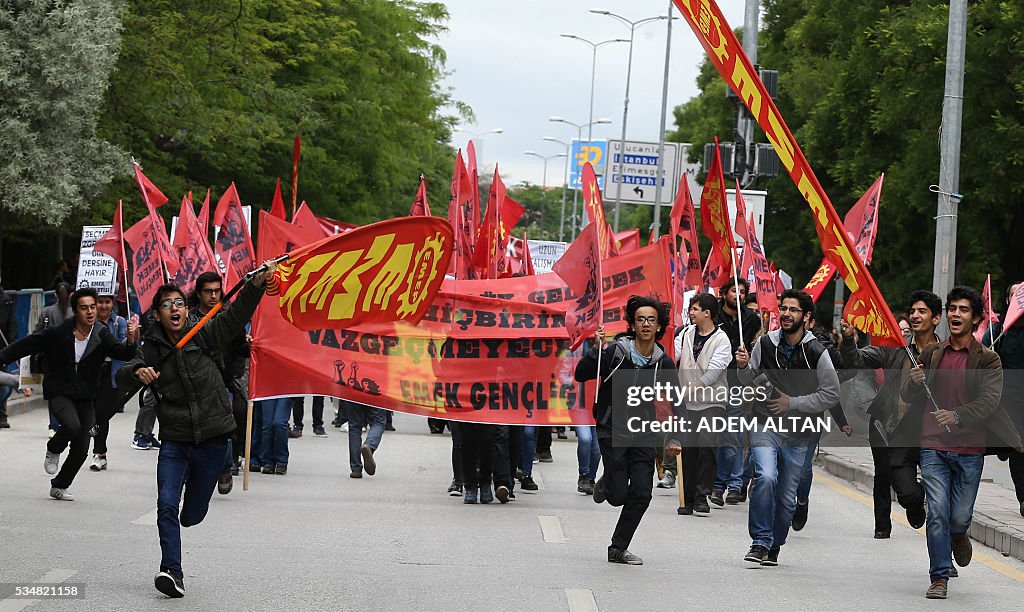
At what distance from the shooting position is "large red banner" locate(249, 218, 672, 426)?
40.8ft

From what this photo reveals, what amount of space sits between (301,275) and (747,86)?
340cm

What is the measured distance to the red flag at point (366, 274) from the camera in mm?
8914

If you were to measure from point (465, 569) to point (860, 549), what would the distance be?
10.8 feet

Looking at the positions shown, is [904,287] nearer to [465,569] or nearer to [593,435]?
[593,435]

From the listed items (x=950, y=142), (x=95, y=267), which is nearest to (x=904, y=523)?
(x=950, y=142)

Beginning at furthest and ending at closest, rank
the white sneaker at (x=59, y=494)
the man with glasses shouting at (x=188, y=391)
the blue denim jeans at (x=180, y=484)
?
1. the white sneaker at (x=59, y=494)
2. the man with glasses shouting at (x=188, y=391)
3. the blue denim jeans at (x=180, y=484)

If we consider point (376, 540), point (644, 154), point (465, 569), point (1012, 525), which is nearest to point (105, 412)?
point (376, 540)

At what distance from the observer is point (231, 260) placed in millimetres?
16203

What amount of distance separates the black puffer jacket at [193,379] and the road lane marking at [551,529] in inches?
121

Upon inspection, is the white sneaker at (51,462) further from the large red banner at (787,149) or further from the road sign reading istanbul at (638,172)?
the road sign reading istanbul at (638,172)

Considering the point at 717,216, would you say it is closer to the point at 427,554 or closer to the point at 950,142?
the point at 950,142

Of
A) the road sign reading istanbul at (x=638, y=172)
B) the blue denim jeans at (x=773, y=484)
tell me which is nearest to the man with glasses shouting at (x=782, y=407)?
the blue denim jeans at (x=773, y=484)

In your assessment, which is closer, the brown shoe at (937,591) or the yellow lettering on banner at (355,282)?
the brown shoe at (937,591)

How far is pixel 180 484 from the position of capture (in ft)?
26.3
